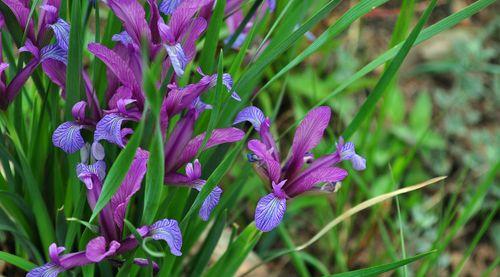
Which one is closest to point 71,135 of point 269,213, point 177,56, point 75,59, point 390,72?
point 75,59

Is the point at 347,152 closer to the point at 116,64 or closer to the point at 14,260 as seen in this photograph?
the point at 116,64

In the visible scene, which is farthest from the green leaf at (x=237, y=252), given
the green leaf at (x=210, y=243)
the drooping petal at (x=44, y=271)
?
the drooping petal at (x=44, y=271)

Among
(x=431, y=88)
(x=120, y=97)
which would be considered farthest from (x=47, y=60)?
(x=431, y=88)

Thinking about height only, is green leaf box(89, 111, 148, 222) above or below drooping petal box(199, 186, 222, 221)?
above

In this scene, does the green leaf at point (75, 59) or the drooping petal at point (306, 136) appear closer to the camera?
the green leaf at point (75, 59)

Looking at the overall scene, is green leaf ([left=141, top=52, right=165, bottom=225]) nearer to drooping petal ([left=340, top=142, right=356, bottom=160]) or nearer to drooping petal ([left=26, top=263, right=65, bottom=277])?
drooping petal ([left=26, top=263, right=65, bottom=277])

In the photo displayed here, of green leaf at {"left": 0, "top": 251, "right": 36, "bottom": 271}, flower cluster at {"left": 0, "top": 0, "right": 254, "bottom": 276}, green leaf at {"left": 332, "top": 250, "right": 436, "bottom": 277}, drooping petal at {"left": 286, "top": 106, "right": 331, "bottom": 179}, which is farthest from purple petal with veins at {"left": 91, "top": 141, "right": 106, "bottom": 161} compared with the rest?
green leaf at {"left": 332, "top": 250, "right": 436, "bottom": 277}

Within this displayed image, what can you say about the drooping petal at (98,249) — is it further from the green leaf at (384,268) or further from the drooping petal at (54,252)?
the green leaf at (384,268)

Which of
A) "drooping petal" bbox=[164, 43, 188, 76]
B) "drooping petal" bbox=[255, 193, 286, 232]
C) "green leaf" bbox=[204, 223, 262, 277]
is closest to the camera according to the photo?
"drooping petal" bbox=[164, 43, 188, 76]

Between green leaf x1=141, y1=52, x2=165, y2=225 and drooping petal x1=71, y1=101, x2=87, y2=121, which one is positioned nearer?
green leaf x1=141, y1=52, x2=165, y2=225
